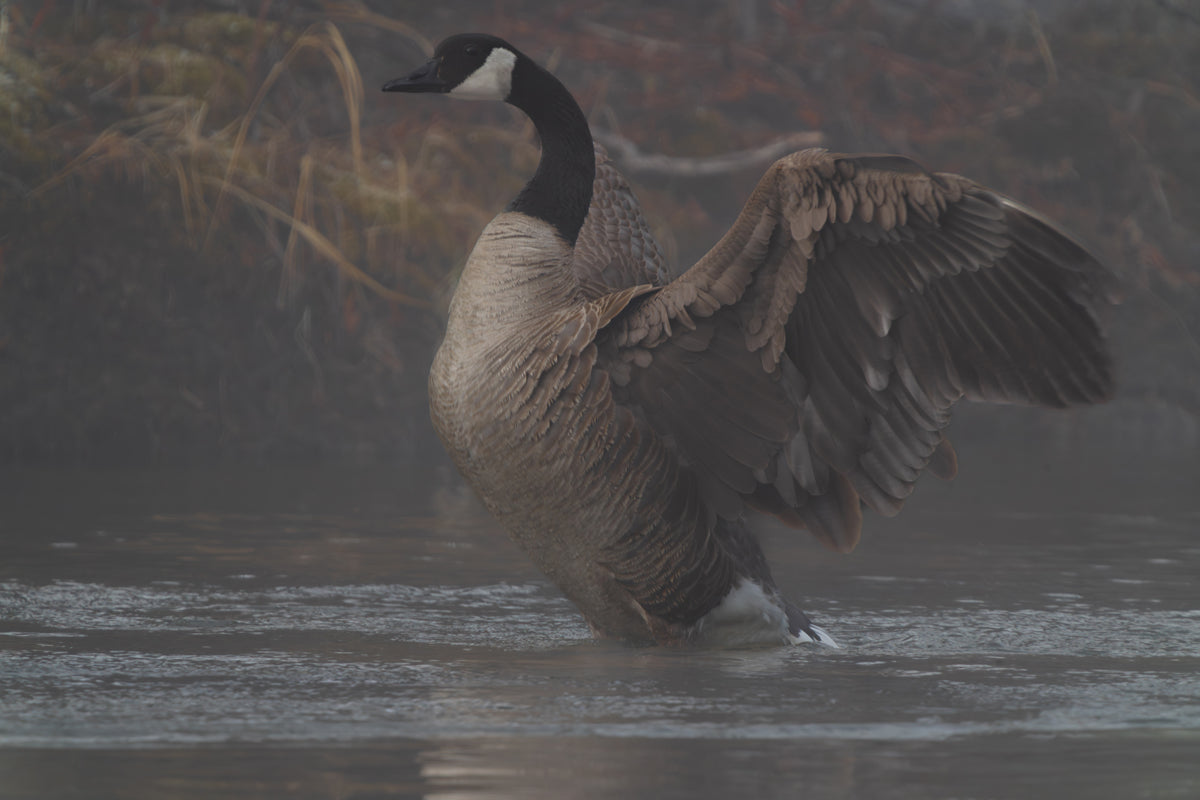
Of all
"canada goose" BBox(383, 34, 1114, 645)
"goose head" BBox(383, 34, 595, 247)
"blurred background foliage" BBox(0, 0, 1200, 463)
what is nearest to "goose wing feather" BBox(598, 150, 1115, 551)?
"canada goose" BBox(383, 34, 1114, 645)

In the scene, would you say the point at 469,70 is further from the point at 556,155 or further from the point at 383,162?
the point at 383,162

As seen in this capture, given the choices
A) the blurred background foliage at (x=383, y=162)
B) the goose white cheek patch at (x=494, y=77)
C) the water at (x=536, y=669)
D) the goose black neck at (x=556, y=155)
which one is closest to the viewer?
the water at (x=536, y=669)

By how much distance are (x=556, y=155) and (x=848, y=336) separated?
5.07ft

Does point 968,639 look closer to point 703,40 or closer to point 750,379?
point 750,379

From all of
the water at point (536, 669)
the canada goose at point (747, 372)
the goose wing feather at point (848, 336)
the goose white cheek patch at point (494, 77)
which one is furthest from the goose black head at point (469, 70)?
the water at point (536, 669)

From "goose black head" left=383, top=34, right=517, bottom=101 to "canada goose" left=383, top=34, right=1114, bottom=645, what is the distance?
548mm

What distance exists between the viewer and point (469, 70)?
681cm

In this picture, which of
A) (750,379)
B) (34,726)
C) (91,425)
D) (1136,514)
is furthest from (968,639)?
(91,425)

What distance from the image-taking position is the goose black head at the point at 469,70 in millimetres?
6770

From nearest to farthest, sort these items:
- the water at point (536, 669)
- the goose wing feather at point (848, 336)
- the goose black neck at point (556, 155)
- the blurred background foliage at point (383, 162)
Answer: the water at point (536, 669)
the goose wing feather at point (848, 336)
the goose black neck at point (556, 155)
the blurred background foliage at point (383, 162)

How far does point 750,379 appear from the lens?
5863 millimetres

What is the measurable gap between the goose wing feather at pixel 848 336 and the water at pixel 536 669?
647 mm

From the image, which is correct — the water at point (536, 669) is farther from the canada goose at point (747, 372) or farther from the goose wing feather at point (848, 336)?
the goose wing feather at point (848, 336)

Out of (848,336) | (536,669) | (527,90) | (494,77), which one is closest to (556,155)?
(527,90)
